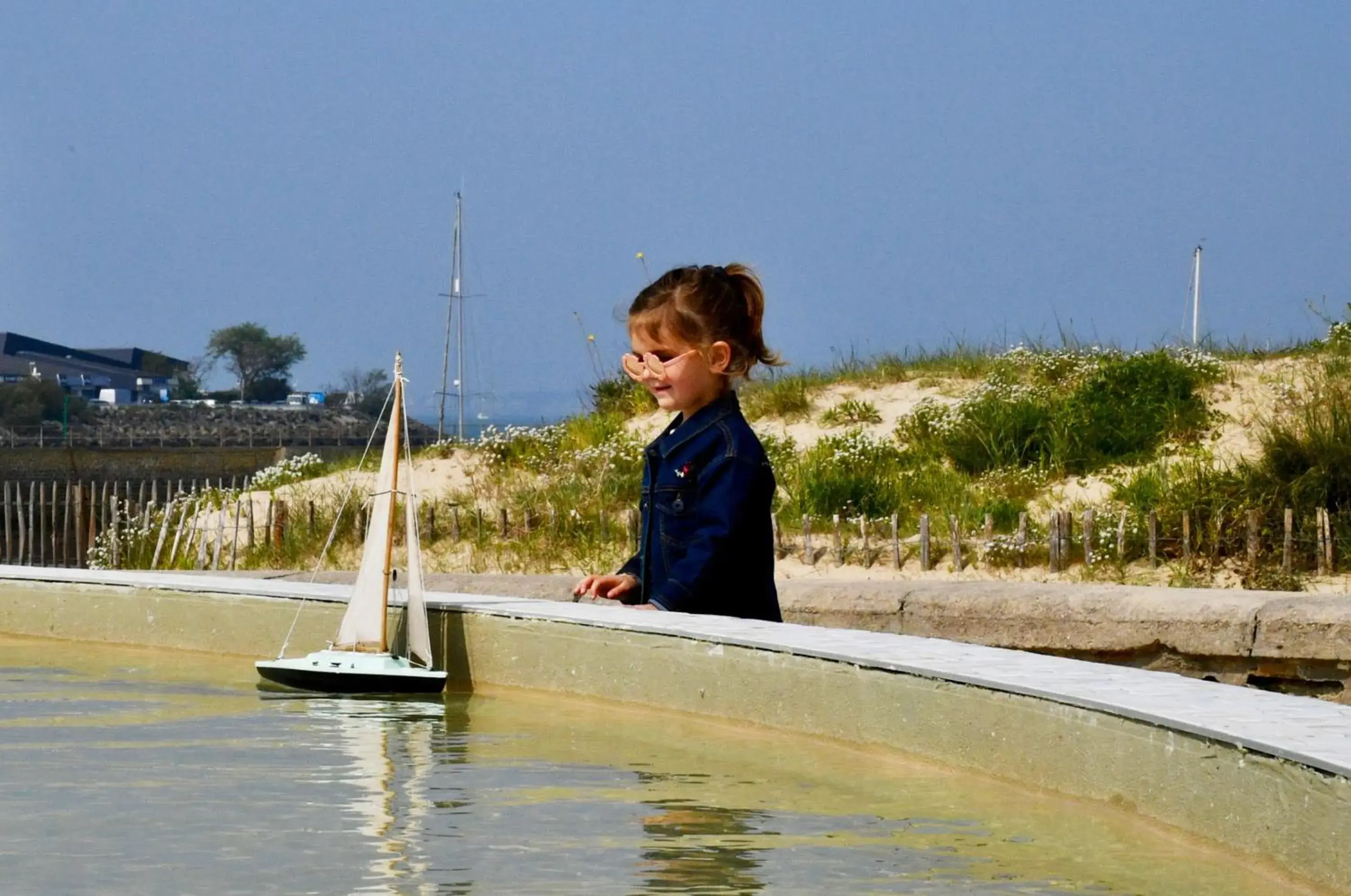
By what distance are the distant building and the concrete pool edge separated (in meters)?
117

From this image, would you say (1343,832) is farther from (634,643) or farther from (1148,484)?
(1148,484)

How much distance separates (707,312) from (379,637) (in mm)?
1492

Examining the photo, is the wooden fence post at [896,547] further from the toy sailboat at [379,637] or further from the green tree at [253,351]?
the green tree at [253,351]

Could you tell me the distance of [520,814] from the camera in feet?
12.0

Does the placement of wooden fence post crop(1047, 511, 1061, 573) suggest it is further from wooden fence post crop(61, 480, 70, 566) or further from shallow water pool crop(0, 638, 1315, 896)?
wooden fence post crop(61, 480, 70, 566)

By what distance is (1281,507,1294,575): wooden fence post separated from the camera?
9.22m

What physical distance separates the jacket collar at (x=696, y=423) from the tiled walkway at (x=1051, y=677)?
0.47 meters

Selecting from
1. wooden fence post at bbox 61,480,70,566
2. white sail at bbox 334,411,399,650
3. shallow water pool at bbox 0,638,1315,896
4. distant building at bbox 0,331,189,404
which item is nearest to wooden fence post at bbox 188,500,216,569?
wooden fence post at bbox 61,480,70,566

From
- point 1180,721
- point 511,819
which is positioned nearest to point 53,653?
point 511,819

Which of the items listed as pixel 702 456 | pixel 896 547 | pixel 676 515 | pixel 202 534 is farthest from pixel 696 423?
pixel 202 534

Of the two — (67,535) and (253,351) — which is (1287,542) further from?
(253,351)

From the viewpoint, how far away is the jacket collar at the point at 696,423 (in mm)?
4996

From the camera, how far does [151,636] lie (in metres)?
6.64

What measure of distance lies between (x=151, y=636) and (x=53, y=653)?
34 centimetres
